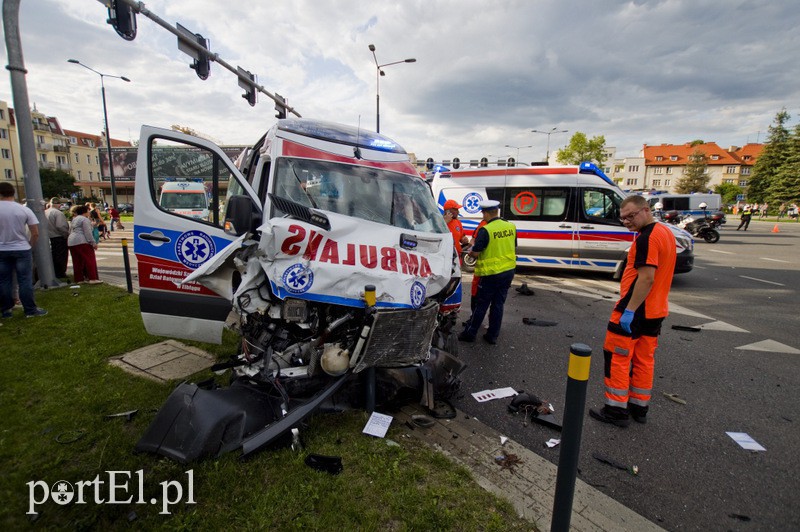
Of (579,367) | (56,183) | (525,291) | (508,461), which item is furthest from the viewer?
(56,183)

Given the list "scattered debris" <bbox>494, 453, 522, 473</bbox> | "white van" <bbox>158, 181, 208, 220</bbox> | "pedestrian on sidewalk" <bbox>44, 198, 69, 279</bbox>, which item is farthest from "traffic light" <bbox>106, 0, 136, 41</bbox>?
"scattered debris" <bbox>494, 453, 522, 473</bbox>

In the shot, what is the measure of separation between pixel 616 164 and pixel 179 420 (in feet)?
322

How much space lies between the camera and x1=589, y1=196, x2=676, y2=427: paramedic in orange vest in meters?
3.28

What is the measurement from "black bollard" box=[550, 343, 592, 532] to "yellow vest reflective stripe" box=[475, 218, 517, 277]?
3.45 metres

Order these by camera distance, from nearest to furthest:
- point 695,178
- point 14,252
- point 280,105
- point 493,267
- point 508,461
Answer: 1. point 508,461
2. point 493,267
3. point 14,252
4. point 280,105
5. point 695,178

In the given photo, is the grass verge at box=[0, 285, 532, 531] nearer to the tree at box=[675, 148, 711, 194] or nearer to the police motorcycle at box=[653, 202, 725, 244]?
the police motorcycle at box=[653, 202, 725, 244]

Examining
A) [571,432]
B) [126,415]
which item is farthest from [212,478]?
[571,432]

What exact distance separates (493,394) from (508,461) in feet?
3.61

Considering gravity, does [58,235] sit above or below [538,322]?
above

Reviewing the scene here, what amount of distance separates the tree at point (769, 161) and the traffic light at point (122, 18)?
6347 centimetres

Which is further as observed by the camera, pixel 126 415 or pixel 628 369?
pixel 628 369

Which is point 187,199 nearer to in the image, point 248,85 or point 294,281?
point 294,281

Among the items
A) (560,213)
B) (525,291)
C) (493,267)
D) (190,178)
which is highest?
(190,178)

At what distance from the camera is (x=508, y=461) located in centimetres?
277
